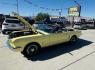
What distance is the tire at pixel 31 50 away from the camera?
20.5ft

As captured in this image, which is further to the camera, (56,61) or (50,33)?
(50,33)

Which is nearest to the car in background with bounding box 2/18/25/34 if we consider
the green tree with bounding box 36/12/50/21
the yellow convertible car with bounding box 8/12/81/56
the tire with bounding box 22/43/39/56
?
the yellow convertible car with bounding box 8/12/81/56

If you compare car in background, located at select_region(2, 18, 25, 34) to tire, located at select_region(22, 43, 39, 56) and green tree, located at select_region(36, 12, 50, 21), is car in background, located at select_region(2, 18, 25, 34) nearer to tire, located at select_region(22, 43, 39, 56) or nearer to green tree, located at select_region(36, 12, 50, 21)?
tire, located at select_region(22, 43, 39, 56)

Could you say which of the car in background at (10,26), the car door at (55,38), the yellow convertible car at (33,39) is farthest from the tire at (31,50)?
the car in background at (10,26)

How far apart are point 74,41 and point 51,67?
4614 millimetres

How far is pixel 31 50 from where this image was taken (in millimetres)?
6387

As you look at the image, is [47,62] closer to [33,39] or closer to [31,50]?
[31,50]

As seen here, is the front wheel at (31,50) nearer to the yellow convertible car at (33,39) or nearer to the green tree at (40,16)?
the yellow convertible car at (33,39)

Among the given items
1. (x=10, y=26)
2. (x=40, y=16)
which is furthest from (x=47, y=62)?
(x=40, y=16)

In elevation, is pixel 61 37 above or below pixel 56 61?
above

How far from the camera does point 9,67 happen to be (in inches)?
199

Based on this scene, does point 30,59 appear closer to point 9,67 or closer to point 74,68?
point 9,67

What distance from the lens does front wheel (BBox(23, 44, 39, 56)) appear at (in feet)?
20.6

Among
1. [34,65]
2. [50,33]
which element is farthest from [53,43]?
[34,65]
